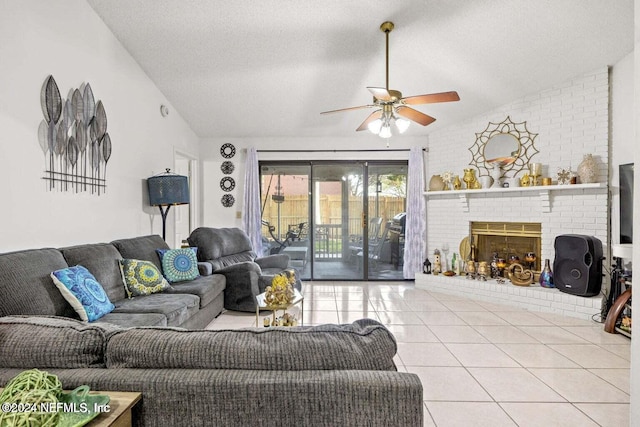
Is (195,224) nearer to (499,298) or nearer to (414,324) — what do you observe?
(414,324)

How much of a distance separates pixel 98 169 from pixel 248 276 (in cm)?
178

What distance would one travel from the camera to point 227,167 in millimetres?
5863

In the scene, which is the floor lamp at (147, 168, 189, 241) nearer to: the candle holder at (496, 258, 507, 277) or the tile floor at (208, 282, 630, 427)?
the tile floor at (208, 282, 630, 427)

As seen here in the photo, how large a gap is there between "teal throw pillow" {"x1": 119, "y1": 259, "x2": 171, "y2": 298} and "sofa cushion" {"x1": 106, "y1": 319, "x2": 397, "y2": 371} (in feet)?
6.53

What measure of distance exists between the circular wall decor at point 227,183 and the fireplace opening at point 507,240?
12.5 ft

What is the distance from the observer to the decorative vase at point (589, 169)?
12.6 ft

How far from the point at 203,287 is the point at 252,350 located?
2.40 metres

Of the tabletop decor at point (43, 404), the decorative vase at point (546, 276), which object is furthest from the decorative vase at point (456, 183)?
the tabletop decor at point (43, 404)

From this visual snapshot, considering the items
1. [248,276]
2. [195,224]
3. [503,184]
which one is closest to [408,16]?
[503,184]

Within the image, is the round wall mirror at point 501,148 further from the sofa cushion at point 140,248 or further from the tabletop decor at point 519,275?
the sofa cushion at point 140,248

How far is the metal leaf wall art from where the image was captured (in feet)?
8.25

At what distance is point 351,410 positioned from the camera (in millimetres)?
948

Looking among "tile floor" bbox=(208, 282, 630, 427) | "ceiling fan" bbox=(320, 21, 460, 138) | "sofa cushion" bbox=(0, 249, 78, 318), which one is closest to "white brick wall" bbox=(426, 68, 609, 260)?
"tile floor" bbox=(208, 282, 630, 427)

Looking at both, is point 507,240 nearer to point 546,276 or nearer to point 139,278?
point 546,276
